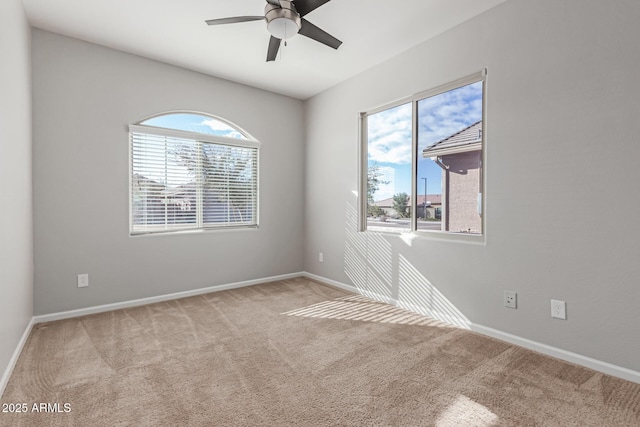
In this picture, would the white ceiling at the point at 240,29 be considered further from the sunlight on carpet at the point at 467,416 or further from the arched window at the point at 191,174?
the sunlight on carpet at the point at 467,416

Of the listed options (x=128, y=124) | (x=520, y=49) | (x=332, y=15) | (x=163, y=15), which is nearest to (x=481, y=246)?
(x=520, y=49)

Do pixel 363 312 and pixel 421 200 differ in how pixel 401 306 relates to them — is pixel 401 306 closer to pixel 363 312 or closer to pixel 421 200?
pixel 363 312

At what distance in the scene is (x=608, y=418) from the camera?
1.58 meters

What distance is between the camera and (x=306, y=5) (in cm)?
221

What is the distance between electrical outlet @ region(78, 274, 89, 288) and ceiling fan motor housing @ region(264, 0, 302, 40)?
9.45 feet

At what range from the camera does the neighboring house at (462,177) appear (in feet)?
8.93

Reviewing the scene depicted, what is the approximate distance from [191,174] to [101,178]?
902 mm

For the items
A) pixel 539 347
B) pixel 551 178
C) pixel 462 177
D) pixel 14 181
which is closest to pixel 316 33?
pixel 462 177

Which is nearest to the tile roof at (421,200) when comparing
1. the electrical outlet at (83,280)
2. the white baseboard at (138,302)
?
the white baseboard at (138,302)

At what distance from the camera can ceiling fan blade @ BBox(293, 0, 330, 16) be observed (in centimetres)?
216

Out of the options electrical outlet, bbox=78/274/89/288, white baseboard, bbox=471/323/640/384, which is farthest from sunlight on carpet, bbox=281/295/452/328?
electrical outlet, bbox=78/274/89/288

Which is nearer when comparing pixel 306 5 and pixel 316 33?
pixel 306 5

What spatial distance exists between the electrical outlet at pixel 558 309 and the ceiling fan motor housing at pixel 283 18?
2.78 metres

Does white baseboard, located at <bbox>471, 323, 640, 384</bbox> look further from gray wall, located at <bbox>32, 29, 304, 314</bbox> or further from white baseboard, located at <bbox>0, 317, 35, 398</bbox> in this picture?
white baseboard, located at <bbox>0, 317, 35, 398</bbox>
